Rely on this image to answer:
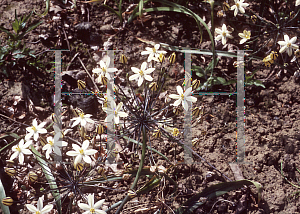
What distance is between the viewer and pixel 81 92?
2.71 meters

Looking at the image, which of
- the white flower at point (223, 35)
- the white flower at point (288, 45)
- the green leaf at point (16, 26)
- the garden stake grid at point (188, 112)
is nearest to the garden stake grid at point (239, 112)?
the garden stake grid at point (188, 112)

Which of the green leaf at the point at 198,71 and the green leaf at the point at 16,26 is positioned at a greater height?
the green leaf at the point at 16,26

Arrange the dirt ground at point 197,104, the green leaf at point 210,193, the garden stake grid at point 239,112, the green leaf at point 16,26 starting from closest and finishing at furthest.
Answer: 1. the green leaf at point 210,193
2. the dirt ground at point 197,104
3. the garden stake grid at point 239,112
4. the green leaf at point 16,26

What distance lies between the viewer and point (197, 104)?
107 inches

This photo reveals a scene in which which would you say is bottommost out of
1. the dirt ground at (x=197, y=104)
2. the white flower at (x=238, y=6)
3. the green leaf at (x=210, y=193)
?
the green leaf at (x=210, y=193)

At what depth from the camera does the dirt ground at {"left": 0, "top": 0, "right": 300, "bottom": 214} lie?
7.90 ft

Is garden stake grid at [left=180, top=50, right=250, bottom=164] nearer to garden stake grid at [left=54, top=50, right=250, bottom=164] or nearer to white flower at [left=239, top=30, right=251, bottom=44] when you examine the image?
garden stake grid at [left=54, top=50, right=250, bottom=164]

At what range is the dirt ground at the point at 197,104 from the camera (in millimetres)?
2408

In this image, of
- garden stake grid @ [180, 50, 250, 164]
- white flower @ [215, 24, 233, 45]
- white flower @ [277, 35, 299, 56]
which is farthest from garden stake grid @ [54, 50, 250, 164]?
white flower @ [277, 35, 299, 56]

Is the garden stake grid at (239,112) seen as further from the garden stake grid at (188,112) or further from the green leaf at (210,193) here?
the green leaf at (210,193)

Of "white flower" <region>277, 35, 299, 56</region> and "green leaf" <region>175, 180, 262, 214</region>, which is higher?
"white flower" <region>277, 35, 299, 56</region>

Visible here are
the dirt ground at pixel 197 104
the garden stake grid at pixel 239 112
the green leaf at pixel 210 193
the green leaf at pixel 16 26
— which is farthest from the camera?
the green leaf at pixel 16 26

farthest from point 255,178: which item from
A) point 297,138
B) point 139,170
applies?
point 139,170

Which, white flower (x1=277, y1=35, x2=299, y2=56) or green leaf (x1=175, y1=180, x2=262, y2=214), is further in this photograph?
white flower (x1=277, y1=35, x2=299, y2=56)
